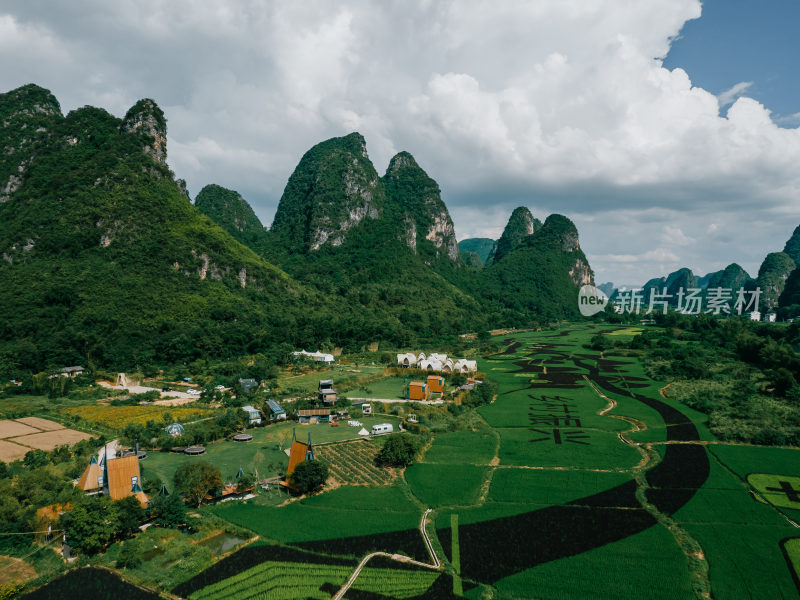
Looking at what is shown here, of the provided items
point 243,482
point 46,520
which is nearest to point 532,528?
point 243,482

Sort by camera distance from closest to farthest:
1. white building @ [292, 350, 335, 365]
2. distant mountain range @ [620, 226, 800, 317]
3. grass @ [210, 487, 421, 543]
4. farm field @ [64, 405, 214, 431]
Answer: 1. grass @ [210, 487, 421, 543]
2. farm field @ [64, 405, 214, 431]
3. white building @ [292, 350, 335, 365]
4. distant mountain range @ [620, 226, 800, 317]

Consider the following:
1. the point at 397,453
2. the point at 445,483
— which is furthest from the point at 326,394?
the point at 445,483

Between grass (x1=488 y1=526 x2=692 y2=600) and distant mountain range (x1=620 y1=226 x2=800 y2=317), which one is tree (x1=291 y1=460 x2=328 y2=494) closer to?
grass (x1=488 y1=526 x2=692 y2=600)

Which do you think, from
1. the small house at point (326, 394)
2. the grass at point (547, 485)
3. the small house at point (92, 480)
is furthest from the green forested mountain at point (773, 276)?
the small house at point (92, 480)

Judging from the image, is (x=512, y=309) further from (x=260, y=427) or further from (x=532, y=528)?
(x=532, y=528)

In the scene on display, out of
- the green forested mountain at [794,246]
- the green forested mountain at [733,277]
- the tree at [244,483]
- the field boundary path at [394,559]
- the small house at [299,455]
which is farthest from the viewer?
the green forested mountain at [733,277]

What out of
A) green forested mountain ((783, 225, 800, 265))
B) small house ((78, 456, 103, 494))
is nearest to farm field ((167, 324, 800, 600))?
small house ((78, 456, 103, 494))

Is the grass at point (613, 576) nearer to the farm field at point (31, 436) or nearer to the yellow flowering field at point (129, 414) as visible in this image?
the yellow flowering field at point (129, 414)

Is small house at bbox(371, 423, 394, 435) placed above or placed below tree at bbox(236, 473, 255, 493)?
above

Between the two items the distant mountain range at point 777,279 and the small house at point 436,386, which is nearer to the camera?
the small house at point 436,386
